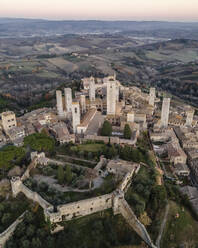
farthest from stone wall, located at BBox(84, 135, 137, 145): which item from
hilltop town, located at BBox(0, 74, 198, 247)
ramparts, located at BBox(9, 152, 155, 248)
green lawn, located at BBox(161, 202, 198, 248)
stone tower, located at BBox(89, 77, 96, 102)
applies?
stone tower, located at BBox(89, 77, 96, 102)

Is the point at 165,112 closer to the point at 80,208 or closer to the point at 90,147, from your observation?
the point at 90,147

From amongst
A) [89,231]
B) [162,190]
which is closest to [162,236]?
[162,190]

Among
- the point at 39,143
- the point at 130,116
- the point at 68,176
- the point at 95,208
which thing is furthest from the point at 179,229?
the point at 130,116

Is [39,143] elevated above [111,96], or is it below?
below

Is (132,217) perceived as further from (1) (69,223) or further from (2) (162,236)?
(1) (69,223)

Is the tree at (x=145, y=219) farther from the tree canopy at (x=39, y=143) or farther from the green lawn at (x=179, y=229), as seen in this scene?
the tree canopy at (x=39, y=143)
